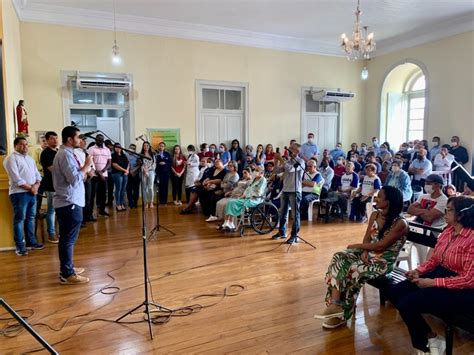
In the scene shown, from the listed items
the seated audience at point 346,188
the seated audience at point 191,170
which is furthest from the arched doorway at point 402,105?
the seated audience at point 191,170

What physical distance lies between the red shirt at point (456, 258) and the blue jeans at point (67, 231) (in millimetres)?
2933

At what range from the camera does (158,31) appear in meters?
7.85

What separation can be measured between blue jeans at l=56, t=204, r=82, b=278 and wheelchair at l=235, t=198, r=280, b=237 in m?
2.44

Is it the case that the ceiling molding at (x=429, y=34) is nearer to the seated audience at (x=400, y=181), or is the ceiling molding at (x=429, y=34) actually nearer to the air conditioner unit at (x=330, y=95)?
the air conditioner unit at (x=330, y=95)

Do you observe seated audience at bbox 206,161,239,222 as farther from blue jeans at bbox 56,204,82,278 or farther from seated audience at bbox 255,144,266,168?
blue jeans at bbox 56,204,82,278

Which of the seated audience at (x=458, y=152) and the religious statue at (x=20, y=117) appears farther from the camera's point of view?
the seated audience at (x=458, y=152)

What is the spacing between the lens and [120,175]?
7.06m

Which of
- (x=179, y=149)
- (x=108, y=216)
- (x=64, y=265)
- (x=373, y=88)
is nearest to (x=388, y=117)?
(x=373, y=88)

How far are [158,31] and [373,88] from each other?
599cm

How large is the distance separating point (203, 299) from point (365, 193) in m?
3.90

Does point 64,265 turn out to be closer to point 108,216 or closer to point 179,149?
point 108,216

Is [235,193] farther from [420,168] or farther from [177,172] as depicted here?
[420,168]

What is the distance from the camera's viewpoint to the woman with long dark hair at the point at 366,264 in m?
2.66

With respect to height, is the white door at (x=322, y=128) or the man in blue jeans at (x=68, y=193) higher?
the white door at (x=322, y=128)
